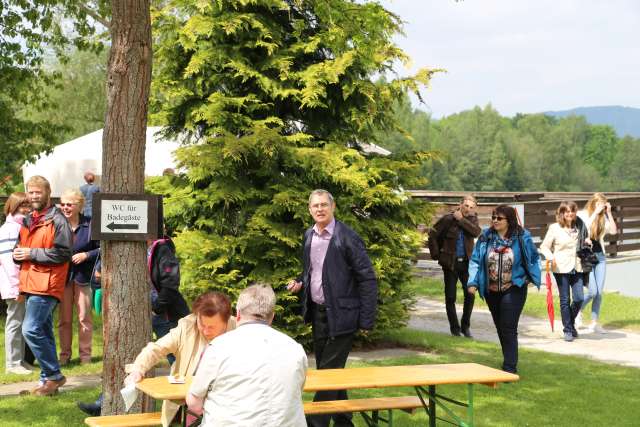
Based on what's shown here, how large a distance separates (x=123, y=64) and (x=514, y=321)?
16.8 feet

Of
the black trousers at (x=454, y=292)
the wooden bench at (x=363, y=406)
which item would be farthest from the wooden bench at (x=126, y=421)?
the black trousers at (x=454, y=292)

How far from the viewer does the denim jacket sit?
370 inches

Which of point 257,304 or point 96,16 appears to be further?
point 96,16

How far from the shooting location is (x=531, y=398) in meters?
8.70

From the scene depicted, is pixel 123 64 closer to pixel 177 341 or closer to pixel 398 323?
pixel 177 341

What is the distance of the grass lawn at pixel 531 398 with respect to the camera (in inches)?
300

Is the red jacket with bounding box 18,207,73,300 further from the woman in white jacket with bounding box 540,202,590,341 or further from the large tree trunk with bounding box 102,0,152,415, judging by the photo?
the woman in white jacket with bounding box 540,202,590,341

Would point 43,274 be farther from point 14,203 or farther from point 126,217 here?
point 126,217

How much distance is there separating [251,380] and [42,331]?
4166mm

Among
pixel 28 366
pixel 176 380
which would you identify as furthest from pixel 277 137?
pixel 176 380

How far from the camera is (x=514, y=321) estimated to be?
31.3 ft

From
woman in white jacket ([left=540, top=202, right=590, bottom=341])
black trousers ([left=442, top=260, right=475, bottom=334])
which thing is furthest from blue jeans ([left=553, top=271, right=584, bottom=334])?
black trousers ([left=442, top=260, right=475, bottom=334])

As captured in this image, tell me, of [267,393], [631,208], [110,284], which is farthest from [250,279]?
[631,208]

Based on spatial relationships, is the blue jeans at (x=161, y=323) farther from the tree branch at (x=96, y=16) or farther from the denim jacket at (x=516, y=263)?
the tree branch at (x=96, y=16)
